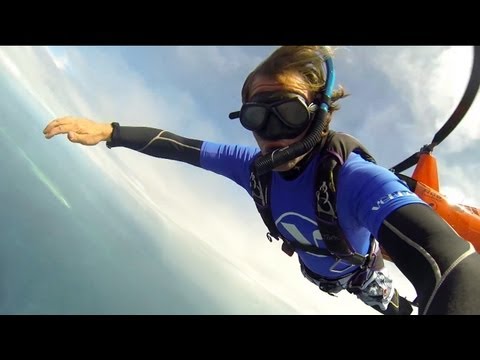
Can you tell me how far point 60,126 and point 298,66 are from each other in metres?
1.76

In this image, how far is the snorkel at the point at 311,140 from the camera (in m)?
1.82

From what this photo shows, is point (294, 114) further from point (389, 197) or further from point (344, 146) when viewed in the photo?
point (389, 197)

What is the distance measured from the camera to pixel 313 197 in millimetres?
1922

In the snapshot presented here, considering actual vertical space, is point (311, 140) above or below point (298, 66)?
below

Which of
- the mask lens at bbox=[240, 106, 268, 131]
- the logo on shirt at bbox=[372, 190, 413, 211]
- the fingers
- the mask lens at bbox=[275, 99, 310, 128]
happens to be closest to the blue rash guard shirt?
the logo on shirt at bbox=[372, 190, 413, 211]

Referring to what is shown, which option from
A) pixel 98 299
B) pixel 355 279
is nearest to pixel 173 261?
pixel 98 299

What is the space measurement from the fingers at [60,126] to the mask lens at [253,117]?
4.24ft

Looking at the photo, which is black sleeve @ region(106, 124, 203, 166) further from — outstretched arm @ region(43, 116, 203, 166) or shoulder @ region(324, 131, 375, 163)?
shoulder @ region(324, 131, 375, 163)

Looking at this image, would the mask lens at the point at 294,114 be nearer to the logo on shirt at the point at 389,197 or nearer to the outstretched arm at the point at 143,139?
the logo on shirt at the point at 389,197

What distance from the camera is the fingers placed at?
221cm

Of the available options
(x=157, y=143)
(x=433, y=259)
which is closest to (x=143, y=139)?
(x=157, y=143)

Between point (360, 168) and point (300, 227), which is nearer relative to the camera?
point (360, 168)
